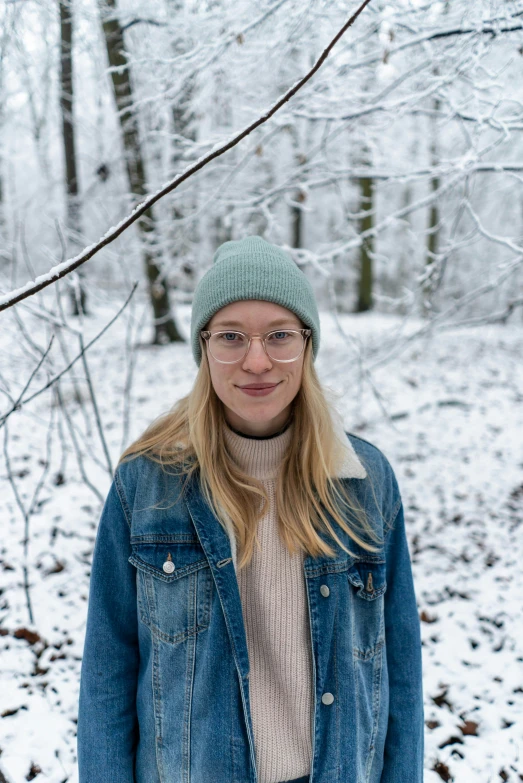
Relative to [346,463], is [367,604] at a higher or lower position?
lower

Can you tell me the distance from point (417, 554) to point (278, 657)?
9.57 feet

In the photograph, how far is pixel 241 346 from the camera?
1.19 meters

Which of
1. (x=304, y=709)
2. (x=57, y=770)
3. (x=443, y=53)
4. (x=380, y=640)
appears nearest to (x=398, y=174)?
(x=443, y=53)

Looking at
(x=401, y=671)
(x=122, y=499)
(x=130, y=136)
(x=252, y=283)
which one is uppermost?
(x=130, y=136)

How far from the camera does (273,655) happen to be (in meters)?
1.26

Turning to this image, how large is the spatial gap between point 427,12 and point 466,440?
14.8 feet

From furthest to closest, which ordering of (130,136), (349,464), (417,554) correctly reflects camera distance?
(130,136) → (417,554) → (349,464)

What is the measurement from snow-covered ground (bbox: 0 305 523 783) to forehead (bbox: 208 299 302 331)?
52cm

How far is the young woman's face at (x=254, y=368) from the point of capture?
118cm

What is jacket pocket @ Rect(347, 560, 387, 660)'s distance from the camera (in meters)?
1.33

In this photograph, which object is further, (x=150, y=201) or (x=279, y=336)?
(x=279, y=336)

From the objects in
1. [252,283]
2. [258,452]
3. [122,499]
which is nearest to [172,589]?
[122,499]

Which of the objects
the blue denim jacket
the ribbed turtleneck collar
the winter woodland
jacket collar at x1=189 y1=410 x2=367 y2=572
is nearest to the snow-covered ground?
the winter woodland

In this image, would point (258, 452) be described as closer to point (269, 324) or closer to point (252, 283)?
point (269, 324)
